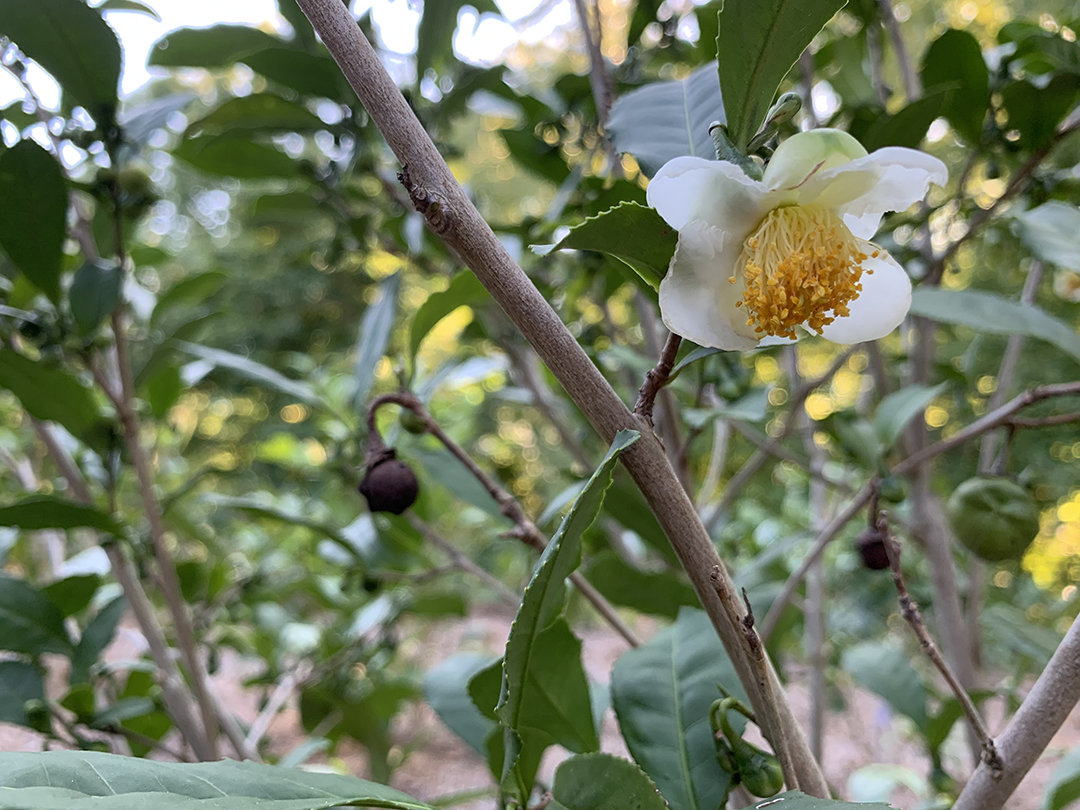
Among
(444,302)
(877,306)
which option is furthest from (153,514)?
(877,306)

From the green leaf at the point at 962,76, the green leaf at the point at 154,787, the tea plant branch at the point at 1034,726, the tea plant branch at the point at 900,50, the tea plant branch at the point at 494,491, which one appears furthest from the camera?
the tea plant branch at the point at 900,50

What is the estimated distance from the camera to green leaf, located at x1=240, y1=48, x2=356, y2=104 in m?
0.93

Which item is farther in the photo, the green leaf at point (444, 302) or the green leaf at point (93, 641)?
the green leaf at point (93, 641)

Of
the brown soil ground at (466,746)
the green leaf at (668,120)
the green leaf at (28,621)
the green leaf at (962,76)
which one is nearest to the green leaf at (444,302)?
the green leaf at (668,120)

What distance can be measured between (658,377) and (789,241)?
11 centimetres

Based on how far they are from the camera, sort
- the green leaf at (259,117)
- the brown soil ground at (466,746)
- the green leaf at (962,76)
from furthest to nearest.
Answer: the brown soil ground at (466,746) < the green leaf at (259,117) < the green leaf at (962,76)

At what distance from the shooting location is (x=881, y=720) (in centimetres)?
229

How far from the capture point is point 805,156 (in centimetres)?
35

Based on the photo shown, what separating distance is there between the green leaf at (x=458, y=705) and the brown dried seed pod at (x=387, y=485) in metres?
0.23

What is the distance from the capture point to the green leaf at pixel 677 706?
17.9 inches

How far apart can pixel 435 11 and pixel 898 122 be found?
62 cm

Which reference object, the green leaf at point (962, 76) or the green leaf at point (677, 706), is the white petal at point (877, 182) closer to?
the green leaf at point (677, 706)

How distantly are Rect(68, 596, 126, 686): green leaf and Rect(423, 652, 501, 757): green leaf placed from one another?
388 millimetres

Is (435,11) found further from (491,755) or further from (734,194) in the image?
(491,755)
